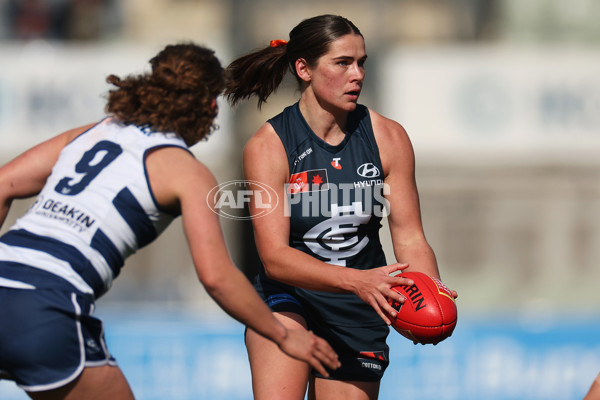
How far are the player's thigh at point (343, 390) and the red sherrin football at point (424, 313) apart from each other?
45 cm

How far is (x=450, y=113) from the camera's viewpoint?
13250 mm

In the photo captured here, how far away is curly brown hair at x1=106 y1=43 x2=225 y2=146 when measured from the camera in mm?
3441

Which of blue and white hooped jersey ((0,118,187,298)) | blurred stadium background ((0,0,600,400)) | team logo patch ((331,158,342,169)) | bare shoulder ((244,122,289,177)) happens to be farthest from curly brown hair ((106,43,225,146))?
blurred stadium background ((0,0,600,400))

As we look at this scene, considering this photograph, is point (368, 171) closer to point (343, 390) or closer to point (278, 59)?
point (278, 59)

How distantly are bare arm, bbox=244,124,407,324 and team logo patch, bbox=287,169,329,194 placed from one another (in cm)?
4

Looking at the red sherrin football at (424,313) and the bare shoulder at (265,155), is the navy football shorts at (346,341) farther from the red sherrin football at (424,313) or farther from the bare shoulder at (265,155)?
the bare shoulder at (265,155)

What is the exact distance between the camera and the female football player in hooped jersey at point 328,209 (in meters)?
4.17

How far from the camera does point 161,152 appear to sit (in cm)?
332

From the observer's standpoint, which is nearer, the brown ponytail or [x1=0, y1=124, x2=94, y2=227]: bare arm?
[x1=0, y1=124, x2=94, y2=227]: bare arm

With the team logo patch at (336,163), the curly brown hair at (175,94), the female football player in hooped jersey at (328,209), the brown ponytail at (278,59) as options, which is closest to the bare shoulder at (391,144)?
the female football player in hooped jersey at (328,209)

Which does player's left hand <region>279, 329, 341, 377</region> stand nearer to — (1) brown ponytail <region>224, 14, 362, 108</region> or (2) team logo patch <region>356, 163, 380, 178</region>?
(2) team logo patch <region>356, 163, 380, 178</region>

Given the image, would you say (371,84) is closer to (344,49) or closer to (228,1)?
(228,1)

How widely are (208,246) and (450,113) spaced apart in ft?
34.4

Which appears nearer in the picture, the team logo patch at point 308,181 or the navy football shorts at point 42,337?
the navy football shorts at point 42,337
